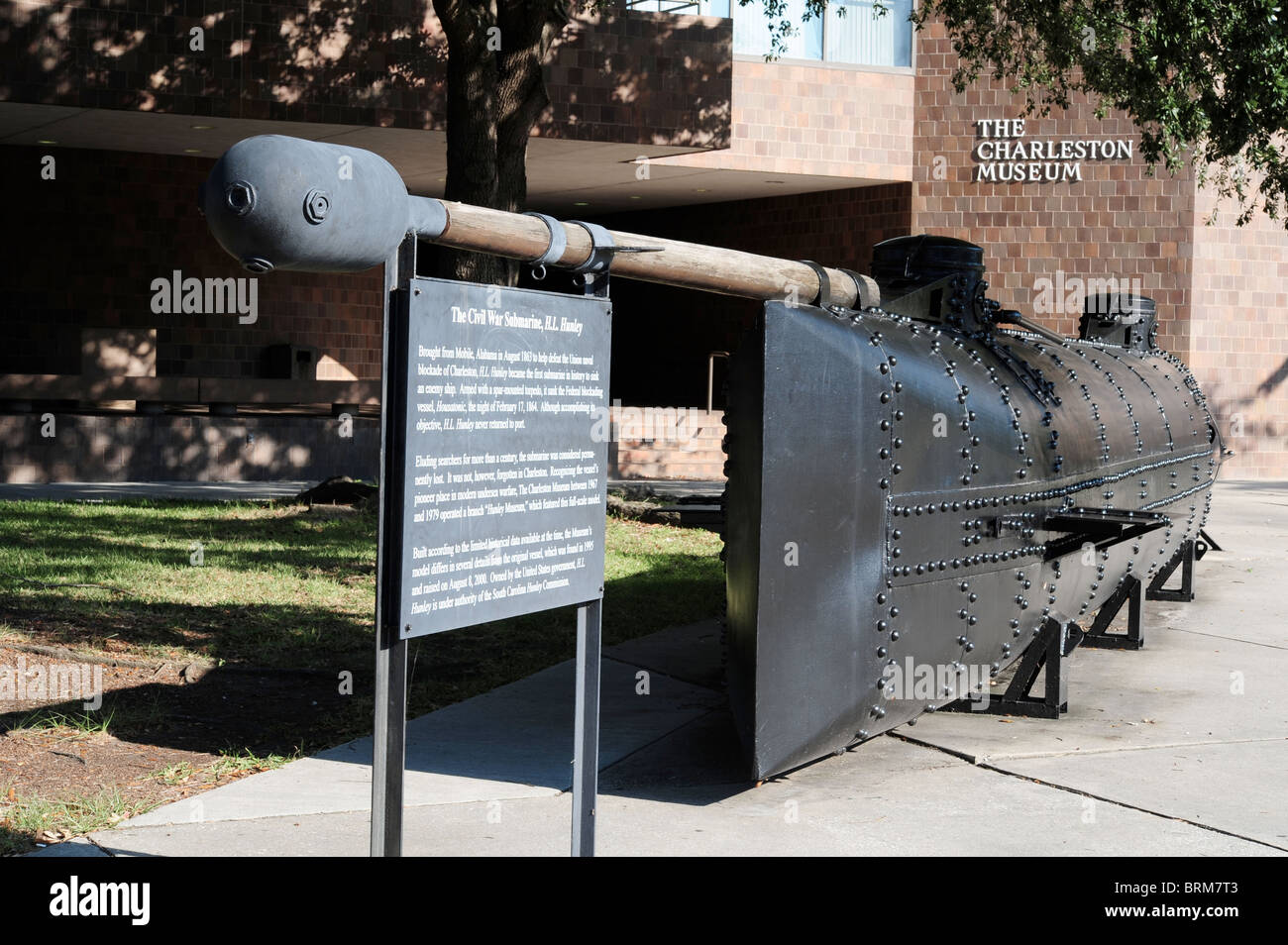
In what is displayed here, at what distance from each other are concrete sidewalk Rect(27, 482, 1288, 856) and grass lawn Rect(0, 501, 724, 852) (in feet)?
1.22

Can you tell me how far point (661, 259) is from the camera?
4.27 metres

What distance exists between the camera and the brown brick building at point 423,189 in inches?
618

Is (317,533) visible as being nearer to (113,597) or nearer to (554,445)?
(113,597)

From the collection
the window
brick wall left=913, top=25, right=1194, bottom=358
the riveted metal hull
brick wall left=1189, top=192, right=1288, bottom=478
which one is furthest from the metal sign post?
brick wall left=1189, top=192, right=1288, bottom=478

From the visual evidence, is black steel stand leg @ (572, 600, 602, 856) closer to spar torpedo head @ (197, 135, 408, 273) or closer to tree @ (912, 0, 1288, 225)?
spar torpedo head @ (197, 135, 408, 273)

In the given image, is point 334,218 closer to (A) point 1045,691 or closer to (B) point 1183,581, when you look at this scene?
(A) point 1045,691

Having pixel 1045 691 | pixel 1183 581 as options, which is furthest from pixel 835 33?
pixel 1045 691

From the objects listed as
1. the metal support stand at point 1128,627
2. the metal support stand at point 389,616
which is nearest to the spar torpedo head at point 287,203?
the metal support stand at point 389,616

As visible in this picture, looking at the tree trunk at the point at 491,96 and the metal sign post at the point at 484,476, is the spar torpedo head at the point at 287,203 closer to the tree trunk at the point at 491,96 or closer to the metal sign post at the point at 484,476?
the metal sign post at the point at 484,476

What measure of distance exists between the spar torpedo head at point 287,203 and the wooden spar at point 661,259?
0.38 m

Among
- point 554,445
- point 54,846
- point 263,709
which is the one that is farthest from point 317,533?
point 554,445

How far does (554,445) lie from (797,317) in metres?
1.44

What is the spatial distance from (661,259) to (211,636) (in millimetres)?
4401

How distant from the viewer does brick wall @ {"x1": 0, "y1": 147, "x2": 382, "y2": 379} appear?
65.9ft
